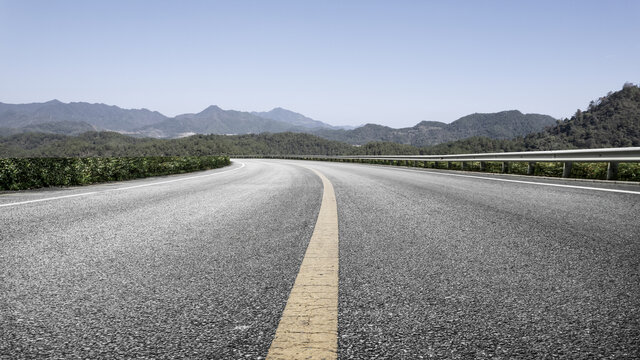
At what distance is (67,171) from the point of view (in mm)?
9984

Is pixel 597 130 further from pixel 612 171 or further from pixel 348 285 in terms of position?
pixel 348 285

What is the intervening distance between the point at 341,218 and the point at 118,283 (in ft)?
8.26

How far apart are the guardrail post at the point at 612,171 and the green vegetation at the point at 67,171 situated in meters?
14.1

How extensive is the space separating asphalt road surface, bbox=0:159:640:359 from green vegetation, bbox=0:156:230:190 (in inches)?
235

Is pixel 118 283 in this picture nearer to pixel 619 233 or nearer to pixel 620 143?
pixel 619 233

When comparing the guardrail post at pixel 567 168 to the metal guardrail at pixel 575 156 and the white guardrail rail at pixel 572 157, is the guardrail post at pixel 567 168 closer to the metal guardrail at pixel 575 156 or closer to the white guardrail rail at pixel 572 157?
the white guardrail rail at pixel 572 157

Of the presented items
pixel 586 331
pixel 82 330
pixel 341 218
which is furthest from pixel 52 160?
pixel 586 331

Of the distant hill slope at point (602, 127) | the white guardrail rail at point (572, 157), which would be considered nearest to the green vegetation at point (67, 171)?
the white guardrail rail at point (572, 157)

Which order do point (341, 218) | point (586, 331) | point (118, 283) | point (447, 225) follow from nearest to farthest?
point (586, 331) < point (118, 283) < point (447, 225) < point (341, 218)

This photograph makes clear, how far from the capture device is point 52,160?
9797 mm

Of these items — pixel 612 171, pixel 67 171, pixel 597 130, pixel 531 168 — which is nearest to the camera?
pixel 612 171

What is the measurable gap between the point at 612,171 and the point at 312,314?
1038 cm

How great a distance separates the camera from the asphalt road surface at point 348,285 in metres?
1.34

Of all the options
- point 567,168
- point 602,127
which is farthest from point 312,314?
point 602,127
